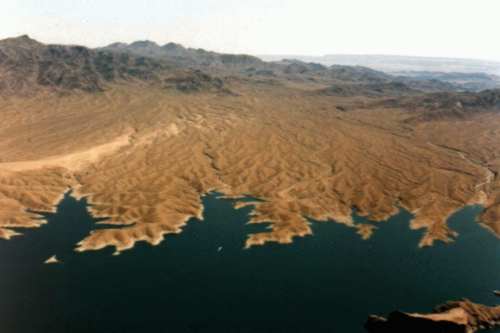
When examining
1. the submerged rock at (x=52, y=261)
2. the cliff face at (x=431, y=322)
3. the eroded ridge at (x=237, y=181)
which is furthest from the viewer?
the eroded ridge at (x=237, y=181)

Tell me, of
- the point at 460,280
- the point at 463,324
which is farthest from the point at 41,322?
the point at 460,280

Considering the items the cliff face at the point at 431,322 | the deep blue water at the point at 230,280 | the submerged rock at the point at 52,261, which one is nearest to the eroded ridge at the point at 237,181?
the deep blue water at the point at 230,280

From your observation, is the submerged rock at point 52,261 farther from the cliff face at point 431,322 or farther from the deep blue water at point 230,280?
the cliff face at point 431,322

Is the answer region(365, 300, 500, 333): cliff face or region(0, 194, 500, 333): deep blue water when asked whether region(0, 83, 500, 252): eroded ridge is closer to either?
region(0, 194, 500, 333): deep blue water

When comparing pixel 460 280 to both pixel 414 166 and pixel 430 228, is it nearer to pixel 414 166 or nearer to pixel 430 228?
pixel 430 228

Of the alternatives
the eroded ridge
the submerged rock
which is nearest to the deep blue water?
the submerged rock

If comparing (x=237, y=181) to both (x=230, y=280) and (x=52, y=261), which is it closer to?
(x=230, y=280)

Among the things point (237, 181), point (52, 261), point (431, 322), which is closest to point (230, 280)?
point (431, 322)

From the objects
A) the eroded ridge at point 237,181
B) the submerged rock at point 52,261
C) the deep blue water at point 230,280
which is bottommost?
the deep blue water at point 230,280
